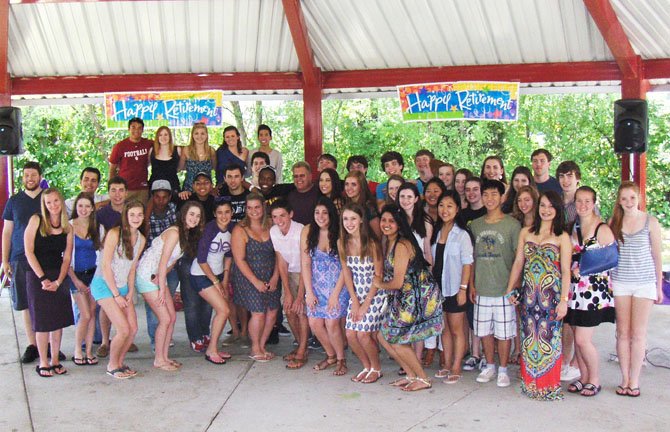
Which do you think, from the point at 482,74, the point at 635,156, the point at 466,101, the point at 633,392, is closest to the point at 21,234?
the point at 633,392

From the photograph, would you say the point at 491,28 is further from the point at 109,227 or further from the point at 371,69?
the point at 109,227

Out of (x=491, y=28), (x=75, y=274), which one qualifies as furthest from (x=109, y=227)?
(x=491, y=28)

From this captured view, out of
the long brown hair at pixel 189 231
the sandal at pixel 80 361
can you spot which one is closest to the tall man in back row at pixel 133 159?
the long brown hair at pixel 189 231

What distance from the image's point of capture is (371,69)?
32.7 feet

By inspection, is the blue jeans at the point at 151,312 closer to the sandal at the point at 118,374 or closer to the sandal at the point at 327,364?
the sandal at the point at 118,374

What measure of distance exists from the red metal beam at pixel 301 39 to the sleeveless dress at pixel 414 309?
158 inches

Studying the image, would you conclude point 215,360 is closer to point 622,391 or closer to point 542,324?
point 542,324

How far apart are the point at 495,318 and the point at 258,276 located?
2028 millimetres

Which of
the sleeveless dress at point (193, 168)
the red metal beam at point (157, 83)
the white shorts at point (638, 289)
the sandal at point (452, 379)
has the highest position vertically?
the red metal beam at point (157, 83)

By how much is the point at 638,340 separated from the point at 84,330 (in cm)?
440

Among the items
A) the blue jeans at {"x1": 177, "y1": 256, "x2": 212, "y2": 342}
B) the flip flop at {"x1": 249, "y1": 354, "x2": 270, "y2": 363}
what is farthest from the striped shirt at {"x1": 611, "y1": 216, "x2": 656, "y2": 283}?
the blue jeans at {"x1": 177, "y1": 256, "x2": 212, "y2": 342}

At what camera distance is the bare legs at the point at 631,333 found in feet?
18.0

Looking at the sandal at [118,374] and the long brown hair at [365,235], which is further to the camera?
the sandal at [118,374]

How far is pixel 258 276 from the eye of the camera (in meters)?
6.58
